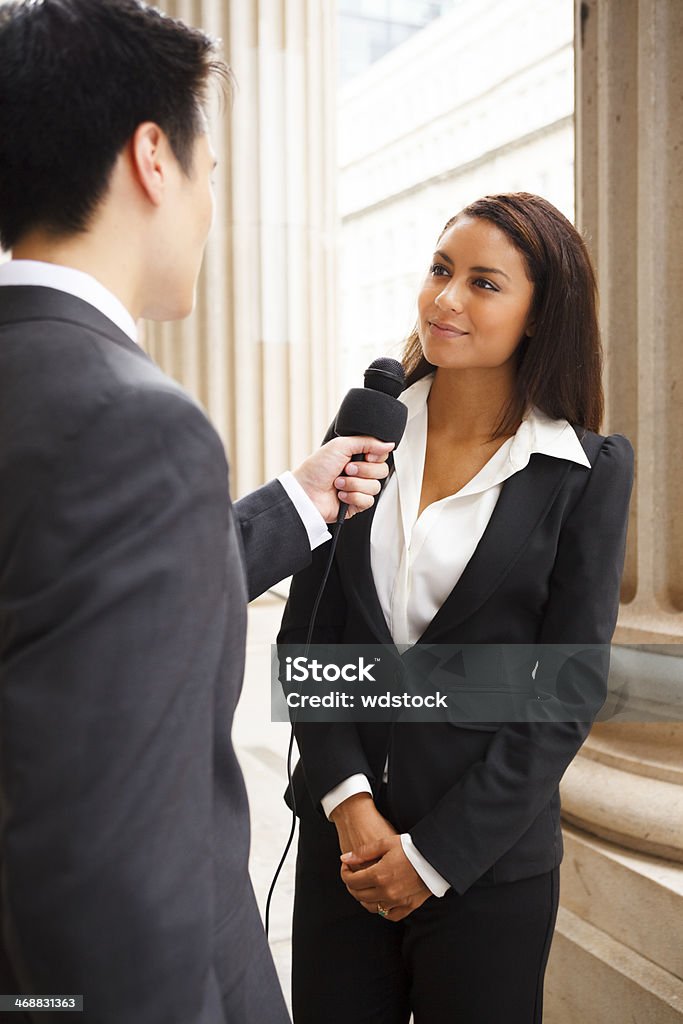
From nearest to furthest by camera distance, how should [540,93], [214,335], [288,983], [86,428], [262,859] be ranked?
1. [86,428]
2. [288,983]
3. [262,859]
4. [214,335]
5. [540,93]

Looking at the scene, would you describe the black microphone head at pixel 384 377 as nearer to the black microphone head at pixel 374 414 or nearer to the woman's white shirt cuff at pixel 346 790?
the black microphone head at pixel 374 414

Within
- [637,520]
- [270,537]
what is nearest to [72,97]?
[270,537]

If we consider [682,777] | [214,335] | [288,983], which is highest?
[214,335]

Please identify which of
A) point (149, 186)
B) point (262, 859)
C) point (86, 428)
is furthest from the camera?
point (262, 859)

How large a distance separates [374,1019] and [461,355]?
1.20 metres

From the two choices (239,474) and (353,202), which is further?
(353,202)

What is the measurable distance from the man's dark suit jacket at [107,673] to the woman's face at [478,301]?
945 mm

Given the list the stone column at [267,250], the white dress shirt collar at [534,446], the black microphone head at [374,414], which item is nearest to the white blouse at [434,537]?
the white dress shirt collar at [534,446]

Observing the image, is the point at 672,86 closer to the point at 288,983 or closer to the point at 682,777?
the point at 682,777

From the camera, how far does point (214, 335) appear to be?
22.2 ft

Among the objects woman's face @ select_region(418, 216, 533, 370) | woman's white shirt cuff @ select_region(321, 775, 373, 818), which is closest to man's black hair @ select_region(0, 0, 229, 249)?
woman's face @ select_region(418, 216, 533, 370)

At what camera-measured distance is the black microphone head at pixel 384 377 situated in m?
1.66

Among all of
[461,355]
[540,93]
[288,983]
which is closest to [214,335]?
[540,93]

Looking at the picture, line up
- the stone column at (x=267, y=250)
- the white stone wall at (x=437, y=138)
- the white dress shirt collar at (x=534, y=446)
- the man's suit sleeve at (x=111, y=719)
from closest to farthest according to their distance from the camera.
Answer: the man's suit sleeve at (x=111, y=719) < the white dress shirt collar at (x=534, y=446) < the stone column at (x=267, y=250) < the white stone wall at (x=437, y=138)
